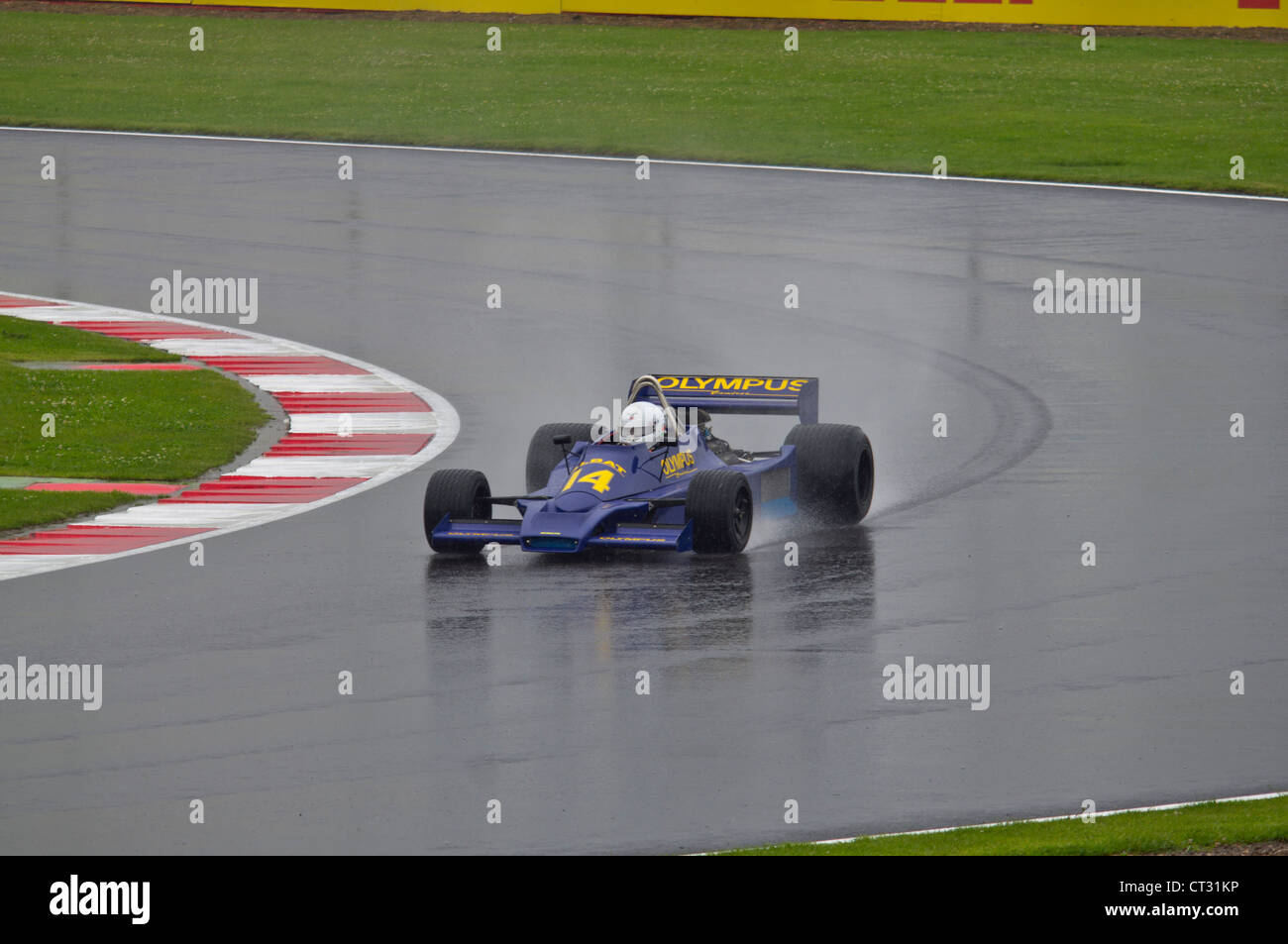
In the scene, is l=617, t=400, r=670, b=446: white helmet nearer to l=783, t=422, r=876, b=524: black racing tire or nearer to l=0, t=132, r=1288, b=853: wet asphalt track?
l=0, t=132, r=1288, b=853: wet asphalt track

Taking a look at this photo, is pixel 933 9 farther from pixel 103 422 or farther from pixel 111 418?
pixel 103 422

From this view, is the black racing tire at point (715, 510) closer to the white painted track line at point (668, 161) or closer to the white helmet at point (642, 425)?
the white helmet at point (642, 425)

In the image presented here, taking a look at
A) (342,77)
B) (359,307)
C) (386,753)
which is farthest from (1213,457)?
(342,77)

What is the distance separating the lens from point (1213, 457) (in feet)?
52.8

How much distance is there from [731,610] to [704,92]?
2854 cm

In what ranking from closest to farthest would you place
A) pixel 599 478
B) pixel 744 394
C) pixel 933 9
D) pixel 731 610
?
pixel 731 610, pixel 599 478, pixel 744 394, pixel 933 9

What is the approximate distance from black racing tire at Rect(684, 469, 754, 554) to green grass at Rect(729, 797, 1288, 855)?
4.62 metres

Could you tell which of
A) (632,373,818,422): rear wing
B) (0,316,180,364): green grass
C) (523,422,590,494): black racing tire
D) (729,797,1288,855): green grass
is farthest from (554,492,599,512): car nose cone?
(0,316,180,364): green grass

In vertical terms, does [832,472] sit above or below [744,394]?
below

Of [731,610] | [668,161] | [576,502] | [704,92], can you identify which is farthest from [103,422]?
[704,92]

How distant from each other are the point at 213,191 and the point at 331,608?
757 inches

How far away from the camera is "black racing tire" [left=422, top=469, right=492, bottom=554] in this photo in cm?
1365

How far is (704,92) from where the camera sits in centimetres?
3984

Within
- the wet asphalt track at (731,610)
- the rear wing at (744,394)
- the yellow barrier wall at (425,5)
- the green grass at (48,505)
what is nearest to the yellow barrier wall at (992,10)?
the yellow barrier wall at (425,5)
